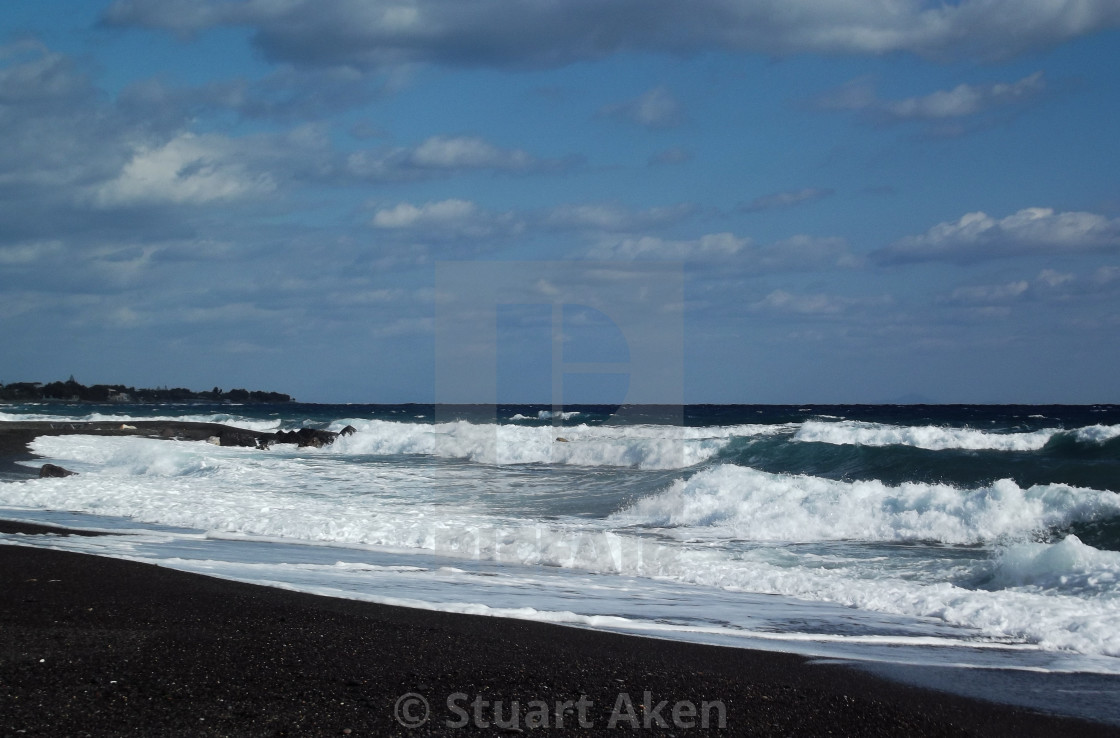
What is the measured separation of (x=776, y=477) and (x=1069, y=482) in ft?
18.3

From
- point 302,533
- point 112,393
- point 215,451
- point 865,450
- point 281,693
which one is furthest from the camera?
point 112,393

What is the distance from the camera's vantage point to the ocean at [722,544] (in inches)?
279

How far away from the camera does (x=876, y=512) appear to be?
13.8 metres

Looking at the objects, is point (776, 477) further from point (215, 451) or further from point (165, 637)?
point (215, 451)

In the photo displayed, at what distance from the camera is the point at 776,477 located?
16562mm

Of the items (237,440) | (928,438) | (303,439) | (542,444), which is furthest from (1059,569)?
(237,440)

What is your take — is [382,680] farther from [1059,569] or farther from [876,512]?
[876,512]

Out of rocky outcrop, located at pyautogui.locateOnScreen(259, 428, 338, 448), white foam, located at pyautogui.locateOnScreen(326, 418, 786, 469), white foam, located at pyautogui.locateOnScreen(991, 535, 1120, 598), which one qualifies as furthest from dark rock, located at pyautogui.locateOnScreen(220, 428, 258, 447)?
white foam, located at pyautogui.locateOnScreen(991, 535, 1120, 598)

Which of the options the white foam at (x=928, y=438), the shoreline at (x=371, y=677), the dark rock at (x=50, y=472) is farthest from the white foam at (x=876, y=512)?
the white foam at (x=928, y=438)

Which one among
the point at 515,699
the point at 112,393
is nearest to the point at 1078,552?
the point at 515,699

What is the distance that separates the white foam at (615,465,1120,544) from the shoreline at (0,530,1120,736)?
719 cm

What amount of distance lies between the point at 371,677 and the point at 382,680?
8 centimetres

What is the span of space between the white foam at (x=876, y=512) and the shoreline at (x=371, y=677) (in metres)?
7.19

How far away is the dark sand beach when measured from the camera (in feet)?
14.6
